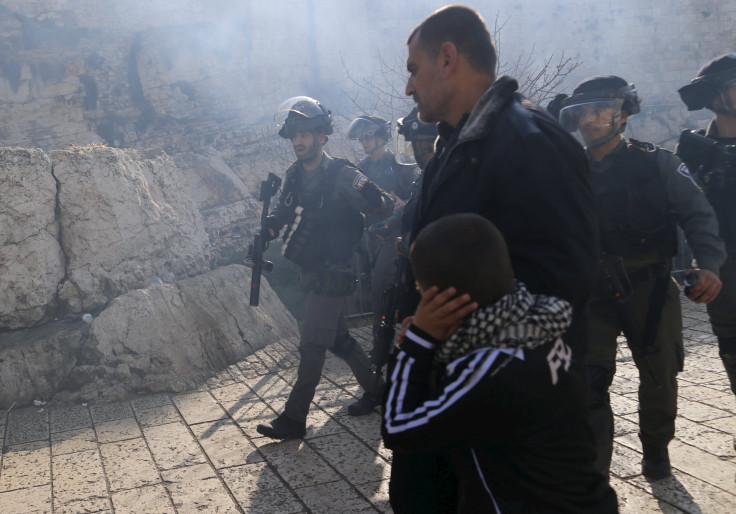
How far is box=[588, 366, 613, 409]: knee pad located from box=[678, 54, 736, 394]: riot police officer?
0.93 metres

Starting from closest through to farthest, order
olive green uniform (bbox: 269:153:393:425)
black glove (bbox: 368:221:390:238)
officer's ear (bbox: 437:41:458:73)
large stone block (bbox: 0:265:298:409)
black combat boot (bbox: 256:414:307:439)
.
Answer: officer's ear (bbox: 437:41:458:73) < black combat boot (bbox: 256:414:307:439) < olive green uniform (bbox: 269:153:393:425) < large stone block (bbox: 0:265:298:409) < black glove (bbox: 368:221:390:238)

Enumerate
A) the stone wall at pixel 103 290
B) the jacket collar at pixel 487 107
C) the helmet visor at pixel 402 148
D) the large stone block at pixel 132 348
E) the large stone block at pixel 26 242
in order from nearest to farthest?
the jacket collar at pixel 487 107 → the helmet visor at pixel 402 148 → the large stone block at pixel 132 348 → the stone wall at pixel 103 290 → the large stone block at pixel 26 242

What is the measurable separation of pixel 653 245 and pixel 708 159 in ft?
3.03

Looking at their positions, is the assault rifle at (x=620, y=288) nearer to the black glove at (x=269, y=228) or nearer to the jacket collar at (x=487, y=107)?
the jacket collar at (x=487, y=107)

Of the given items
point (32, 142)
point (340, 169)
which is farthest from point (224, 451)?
point (32, 142)

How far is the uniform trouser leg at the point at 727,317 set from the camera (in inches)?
151

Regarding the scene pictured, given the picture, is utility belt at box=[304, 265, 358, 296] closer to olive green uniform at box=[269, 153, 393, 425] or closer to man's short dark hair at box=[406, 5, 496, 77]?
olive green uniform at box=[269, 153, 393, 425]

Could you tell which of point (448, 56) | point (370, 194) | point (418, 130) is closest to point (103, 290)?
point (370, 194)

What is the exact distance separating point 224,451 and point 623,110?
Result: 3.04 meters

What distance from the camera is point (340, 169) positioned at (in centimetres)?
516

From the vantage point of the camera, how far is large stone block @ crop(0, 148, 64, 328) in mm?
6402

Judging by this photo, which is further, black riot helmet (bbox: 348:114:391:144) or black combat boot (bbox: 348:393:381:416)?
black riot helmet (bbox: 348:114:391:144)

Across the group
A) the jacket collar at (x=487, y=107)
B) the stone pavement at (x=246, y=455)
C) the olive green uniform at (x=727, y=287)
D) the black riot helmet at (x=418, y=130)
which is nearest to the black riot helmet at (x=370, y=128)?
the black riot helmet at (x=418, y=130)

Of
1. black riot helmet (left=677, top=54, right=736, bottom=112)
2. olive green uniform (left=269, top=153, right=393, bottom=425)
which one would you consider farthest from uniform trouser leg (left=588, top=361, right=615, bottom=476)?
black riot helmet (left=677, top=54, right=736, bottom=112)
